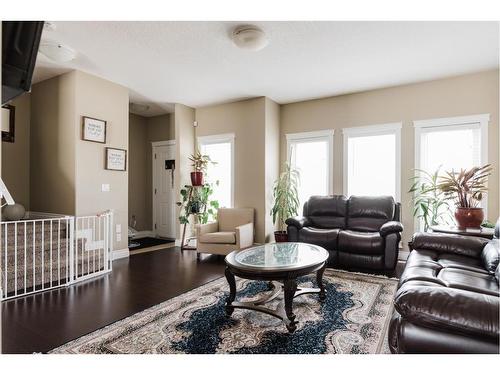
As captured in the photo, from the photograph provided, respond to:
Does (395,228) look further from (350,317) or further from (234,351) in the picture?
(234,351)

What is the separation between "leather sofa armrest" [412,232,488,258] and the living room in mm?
13

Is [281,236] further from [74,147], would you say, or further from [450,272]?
[74,147]

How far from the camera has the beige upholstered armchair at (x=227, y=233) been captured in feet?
14.6

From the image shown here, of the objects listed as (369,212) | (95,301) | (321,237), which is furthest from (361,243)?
(95,301)

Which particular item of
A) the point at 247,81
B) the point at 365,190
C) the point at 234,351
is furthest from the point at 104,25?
the point at 365,190

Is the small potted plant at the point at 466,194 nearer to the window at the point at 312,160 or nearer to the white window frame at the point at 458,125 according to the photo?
the white window frame at the point at 458,125

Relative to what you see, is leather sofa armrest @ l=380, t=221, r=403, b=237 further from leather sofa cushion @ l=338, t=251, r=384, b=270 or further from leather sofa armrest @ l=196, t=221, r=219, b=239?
leather sofa armrest @ l=196, t=221, r=219, b=239

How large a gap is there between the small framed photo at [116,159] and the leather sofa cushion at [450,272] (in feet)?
13.6

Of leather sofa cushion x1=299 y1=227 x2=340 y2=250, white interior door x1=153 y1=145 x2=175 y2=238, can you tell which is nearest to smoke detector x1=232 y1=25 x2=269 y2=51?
leather sofa cushion x1=299 y1=227 x2=340 y2=250

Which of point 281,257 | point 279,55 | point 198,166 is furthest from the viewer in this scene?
point 198,166

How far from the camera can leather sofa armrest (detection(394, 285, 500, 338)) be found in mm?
1235

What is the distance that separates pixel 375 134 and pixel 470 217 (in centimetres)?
197

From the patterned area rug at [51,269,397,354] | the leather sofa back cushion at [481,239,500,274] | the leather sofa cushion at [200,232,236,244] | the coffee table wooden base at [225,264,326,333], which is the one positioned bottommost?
the patterned area rug at [51,269,397,354]

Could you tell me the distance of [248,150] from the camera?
17.7 ft
